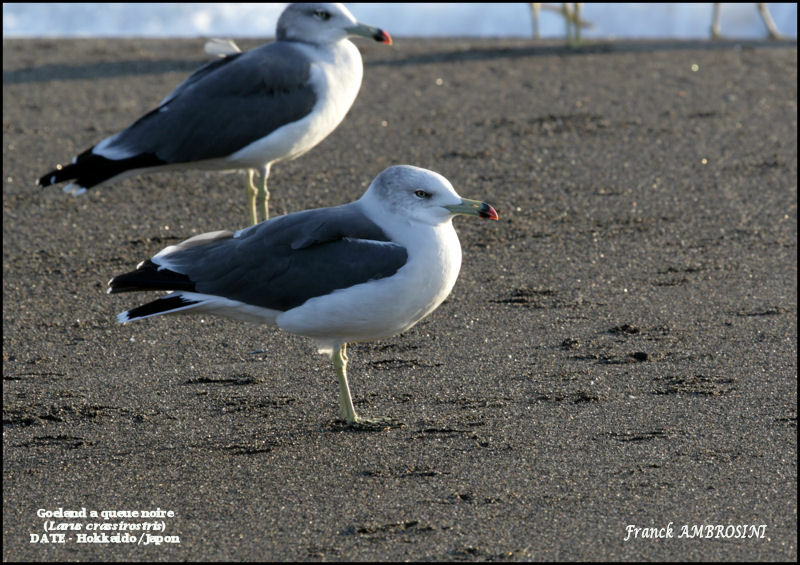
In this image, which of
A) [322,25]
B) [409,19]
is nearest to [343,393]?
[322,25]

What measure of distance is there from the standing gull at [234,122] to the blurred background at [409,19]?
1238cm

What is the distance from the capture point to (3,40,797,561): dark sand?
3953 millimetres

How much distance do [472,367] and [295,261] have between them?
1082 mm

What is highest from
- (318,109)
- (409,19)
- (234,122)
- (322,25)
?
(409,19)

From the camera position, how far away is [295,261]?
473 centimetres

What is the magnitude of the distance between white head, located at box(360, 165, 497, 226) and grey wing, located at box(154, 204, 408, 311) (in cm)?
13

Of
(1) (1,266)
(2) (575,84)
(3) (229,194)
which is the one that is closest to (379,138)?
(3) (229,194)

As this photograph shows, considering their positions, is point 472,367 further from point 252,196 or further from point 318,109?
point 252,196

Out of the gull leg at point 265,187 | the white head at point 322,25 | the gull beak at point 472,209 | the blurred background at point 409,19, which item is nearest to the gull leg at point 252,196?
the gull leg at point 265,187

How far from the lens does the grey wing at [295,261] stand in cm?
460

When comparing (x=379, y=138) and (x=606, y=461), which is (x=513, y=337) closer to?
(x=606, y=461)

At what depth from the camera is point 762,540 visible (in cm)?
376

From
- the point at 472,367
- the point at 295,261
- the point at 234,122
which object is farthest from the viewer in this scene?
the point at 234,122

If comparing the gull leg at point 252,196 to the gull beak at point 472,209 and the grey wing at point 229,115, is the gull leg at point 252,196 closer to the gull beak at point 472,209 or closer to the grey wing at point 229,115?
the grey wing at point 229,115
